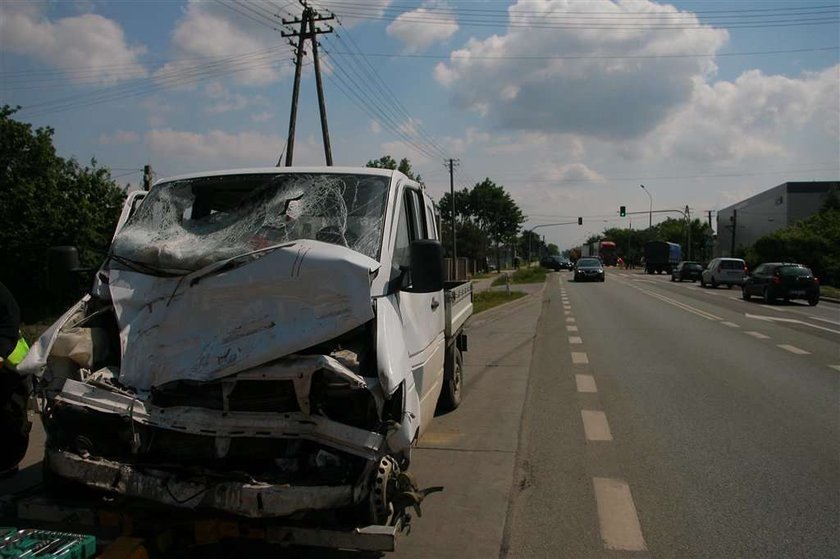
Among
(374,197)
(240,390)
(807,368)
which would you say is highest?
(374,197)

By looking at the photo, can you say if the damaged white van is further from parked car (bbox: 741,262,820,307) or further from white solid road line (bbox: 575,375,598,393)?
parked car (bbox: 741,262,820,307)

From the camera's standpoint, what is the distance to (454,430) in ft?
21.1

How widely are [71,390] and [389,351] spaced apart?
164cm

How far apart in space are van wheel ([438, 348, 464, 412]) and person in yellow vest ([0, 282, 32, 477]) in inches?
154

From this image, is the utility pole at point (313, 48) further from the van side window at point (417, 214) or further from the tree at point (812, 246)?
the tree at point (812, 246)

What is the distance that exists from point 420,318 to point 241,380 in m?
1.57

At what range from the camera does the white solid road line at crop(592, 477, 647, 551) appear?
3.91m

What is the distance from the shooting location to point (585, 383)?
28.7ft

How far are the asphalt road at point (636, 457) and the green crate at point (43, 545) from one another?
4.62 ft

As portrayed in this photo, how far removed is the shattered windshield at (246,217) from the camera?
12.5 feet

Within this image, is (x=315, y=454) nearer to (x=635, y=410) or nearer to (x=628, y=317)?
(x=635, y=410)

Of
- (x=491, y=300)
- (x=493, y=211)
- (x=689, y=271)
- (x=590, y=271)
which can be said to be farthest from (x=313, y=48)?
(x=493, y=211)

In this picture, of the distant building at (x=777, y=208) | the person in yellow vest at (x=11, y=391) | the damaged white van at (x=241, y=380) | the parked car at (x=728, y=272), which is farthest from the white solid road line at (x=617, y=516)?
the distant building at (x=777, y=208)

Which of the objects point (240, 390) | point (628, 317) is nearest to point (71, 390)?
point (240, 390)
